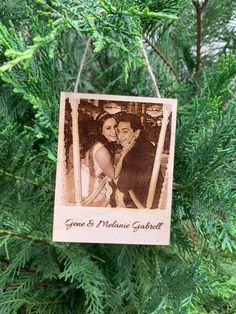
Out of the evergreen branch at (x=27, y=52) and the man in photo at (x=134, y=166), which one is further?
the man in photo at (x=134, y=166)

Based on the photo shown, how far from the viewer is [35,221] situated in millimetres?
691

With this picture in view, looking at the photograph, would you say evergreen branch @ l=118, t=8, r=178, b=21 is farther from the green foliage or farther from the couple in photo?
the couple in photo

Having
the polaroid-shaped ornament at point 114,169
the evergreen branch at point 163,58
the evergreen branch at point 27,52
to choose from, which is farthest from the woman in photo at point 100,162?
the evergreen branch at point 163,58

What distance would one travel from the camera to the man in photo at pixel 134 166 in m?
0.65

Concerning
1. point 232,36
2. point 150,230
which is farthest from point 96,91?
point 150,230

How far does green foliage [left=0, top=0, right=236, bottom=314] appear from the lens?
1.94 ft

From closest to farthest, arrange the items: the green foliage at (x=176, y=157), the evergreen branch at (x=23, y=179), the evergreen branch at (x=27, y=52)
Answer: the evergreen branch at (x=27, y=52), the green foliage at (x=176, y=157), the evergreen branch at (x=23, y=179)

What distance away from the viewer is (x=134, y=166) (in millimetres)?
662

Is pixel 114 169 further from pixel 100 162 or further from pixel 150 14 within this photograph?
pixel 150 14

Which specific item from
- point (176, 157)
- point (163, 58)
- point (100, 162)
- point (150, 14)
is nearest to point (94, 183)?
point (100, 162)

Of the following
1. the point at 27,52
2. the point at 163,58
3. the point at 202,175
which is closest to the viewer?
the point at 27,52

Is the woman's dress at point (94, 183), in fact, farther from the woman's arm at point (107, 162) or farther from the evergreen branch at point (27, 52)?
the evergreen branch at point (27, 52)

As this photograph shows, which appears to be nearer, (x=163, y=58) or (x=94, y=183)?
(x=94, y=183)

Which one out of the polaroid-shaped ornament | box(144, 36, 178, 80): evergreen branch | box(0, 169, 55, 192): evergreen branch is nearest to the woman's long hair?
the polaroid-shaped ornament
